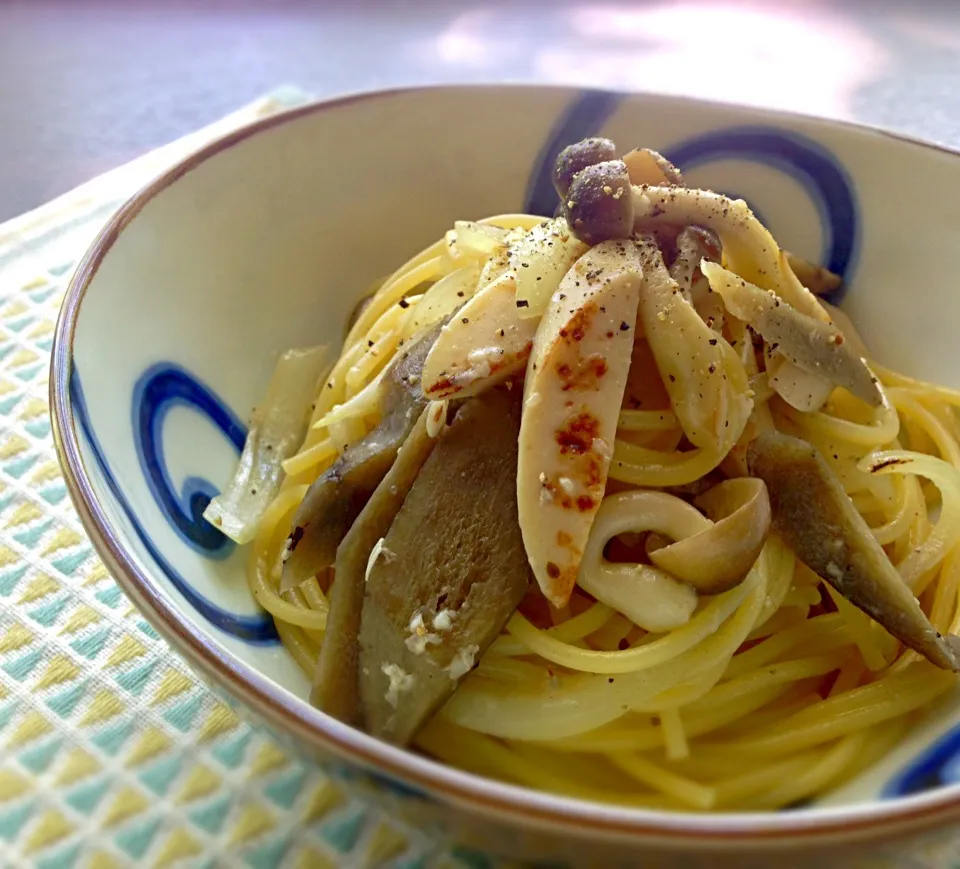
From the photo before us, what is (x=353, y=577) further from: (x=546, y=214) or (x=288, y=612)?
(x=546, y=214)

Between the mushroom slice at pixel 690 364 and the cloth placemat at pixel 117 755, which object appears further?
the mushroom slice at pixel 690 364

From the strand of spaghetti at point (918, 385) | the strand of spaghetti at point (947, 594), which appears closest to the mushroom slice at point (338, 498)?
the strand of spaghetti at point (947, 594)

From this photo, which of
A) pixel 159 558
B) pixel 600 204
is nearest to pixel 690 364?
pixel 600 204

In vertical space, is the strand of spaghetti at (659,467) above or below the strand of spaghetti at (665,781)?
above

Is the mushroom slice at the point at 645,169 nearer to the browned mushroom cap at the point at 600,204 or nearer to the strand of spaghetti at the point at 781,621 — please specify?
the browned mushroom cap at the point at 600,204

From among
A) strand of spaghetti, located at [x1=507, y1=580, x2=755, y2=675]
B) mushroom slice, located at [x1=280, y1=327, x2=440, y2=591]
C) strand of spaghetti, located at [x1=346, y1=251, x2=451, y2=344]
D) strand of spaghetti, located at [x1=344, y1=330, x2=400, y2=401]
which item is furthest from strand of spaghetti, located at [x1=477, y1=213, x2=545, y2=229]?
strand of spaghetti, located at [x1=507, y1=580, x2=755, y2=675]
